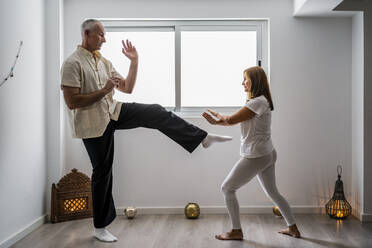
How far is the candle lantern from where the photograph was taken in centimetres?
372

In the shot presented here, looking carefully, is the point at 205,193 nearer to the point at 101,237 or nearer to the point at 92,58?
the point at 101,237

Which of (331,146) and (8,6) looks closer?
(8,6)

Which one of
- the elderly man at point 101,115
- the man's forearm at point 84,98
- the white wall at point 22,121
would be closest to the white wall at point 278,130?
the white wall at point 22,121

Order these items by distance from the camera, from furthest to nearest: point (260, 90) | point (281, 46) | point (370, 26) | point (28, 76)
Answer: point (281, 46) → point (370, 26) → point (28, 76) → point (260, 90)

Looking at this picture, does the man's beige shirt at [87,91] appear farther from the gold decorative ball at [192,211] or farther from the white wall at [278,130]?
the gold decorative ball at [192,211]

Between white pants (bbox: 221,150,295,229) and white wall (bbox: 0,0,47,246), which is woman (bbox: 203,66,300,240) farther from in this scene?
white wall (bbox: 0,0,47,246)

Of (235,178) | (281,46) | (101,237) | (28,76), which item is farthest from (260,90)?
(28,76)

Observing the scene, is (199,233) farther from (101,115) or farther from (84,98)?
(84,98)

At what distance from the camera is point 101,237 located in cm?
311

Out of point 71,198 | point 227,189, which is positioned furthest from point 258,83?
point 71,198

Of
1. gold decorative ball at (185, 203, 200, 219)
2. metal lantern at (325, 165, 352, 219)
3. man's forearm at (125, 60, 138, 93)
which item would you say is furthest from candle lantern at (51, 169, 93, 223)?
metal lantern at (325, 165, 352, 219)

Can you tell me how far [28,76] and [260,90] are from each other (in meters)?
1.92

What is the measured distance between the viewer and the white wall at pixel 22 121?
297 cm

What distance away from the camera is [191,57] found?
4.09 meters
